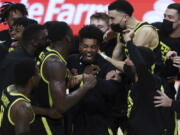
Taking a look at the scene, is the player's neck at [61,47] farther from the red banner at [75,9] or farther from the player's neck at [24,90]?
the red banner at [75,9]

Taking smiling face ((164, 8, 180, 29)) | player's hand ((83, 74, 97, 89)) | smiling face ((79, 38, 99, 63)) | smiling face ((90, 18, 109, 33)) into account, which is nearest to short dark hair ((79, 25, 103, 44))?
smiling face ((79, 38, 99, 63))

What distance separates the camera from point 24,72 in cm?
543

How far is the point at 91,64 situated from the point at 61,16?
663cm

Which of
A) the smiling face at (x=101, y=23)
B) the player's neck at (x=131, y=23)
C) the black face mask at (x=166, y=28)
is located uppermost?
the player's neck at (x=131, y=23)

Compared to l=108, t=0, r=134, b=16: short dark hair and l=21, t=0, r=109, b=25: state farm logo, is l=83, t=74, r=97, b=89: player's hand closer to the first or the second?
l=108, t=0, r=134, b=16: short dark hair

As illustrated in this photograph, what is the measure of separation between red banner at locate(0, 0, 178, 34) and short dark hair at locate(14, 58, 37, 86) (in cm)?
701

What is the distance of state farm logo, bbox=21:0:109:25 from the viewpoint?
12.7m

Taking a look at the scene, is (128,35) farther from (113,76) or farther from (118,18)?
(118,18)

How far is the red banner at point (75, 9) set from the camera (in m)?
12.3

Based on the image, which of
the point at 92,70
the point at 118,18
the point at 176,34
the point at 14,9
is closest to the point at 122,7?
the point at 118,18

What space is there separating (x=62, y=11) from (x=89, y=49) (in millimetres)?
6645

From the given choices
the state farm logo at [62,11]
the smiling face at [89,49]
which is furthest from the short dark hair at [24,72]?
the state farm logo at [62,11]

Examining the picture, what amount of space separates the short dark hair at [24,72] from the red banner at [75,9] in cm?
701

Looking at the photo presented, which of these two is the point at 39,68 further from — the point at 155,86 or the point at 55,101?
the point at 155,86
